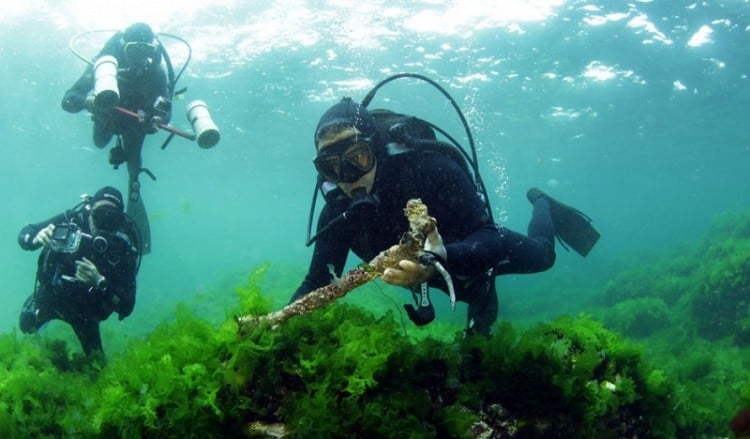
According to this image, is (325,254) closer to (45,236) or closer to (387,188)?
(387,188)

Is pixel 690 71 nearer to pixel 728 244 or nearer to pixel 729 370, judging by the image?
pixel 728 244

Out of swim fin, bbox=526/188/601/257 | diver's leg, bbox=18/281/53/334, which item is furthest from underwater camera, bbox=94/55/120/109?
swim fin, bbox=526/188/601/257

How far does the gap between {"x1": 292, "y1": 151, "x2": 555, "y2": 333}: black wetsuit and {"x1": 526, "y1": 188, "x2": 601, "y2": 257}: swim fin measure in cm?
285

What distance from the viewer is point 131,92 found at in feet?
26.8

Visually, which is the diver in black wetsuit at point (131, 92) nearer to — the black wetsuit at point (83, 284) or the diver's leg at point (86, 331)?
the black wetsuit at point (83, 284)

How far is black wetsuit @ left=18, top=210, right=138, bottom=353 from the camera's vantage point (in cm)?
600

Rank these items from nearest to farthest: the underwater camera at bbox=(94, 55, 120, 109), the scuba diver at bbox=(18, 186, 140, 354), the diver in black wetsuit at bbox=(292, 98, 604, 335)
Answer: the diver in black wetsuit at bbox=(292, 98, 604, 335) < the scuba diver at bbox=(18, 186, 140, 354) < the underwater camera at bbox=(94, 55, 120, 109)

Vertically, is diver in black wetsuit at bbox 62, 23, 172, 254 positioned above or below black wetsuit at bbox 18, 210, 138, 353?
above

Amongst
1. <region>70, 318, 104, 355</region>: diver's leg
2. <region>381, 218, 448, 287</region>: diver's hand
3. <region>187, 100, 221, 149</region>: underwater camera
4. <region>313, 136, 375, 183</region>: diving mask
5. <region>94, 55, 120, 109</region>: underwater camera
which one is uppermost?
<region>94, 55, 120, 109</region>: underwater camera

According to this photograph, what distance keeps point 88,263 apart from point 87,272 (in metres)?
0.11

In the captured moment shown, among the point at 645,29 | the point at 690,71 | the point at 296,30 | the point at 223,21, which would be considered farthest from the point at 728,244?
the point at 223,21

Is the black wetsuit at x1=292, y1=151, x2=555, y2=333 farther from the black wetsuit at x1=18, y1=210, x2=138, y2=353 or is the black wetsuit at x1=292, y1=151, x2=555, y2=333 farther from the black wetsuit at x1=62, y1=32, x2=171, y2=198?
the black wetsuit at x1=62, y1=32, x2=171, y2=198

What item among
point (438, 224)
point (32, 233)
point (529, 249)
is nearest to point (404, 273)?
point (438, 224)

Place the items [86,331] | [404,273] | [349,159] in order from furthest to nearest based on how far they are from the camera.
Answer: [86,331] → [349,159] → [404,273]
